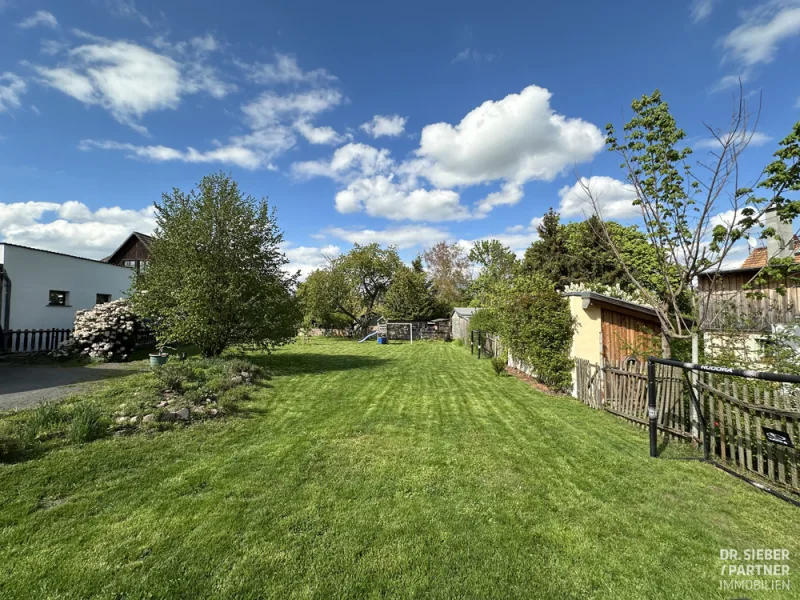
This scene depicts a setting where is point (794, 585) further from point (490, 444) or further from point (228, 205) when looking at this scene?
point (228, 205)

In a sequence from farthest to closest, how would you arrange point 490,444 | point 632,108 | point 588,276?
point 588,276, point 632,108, point 490,444

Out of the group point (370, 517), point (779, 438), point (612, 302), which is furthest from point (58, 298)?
point (779, 438)

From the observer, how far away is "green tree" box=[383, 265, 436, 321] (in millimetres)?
35031

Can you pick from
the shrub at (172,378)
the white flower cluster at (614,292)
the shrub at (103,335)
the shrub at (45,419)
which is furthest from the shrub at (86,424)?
the white flower cluster at (614,292)

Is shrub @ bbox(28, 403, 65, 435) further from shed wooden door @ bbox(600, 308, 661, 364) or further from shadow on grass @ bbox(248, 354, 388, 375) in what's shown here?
shed wooden door @ bbox(600, 308, 661, 364)

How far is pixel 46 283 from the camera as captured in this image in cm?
1394

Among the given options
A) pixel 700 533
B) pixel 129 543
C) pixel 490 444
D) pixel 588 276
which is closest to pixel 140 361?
pixel 129 543

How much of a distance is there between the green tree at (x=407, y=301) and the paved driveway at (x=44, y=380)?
2554 centimetres

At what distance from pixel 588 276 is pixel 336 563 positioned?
3024 centimetres

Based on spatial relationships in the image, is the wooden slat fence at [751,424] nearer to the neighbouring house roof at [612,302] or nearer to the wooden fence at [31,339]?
the neighbouring house roof at [612,302]

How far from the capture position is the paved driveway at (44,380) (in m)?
6.48

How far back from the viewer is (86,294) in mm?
15828

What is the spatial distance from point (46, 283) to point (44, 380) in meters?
8.35

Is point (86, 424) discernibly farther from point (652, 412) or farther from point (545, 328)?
point (545, 328)
